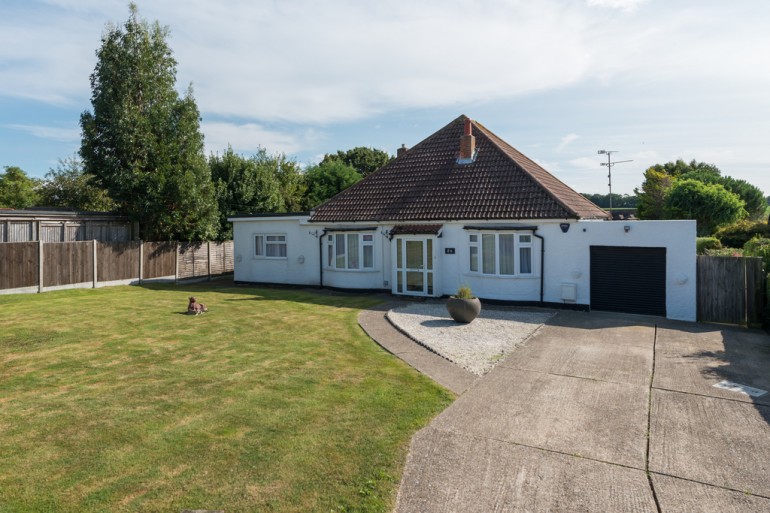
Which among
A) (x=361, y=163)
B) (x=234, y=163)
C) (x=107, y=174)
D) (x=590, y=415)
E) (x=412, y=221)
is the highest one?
(x=361, y=163)

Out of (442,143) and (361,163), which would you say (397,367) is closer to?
(442,143)

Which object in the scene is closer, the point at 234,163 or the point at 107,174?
the point at 107,174

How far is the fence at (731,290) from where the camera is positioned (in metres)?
12.5

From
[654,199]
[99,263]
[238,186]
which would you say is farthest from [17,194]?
[654,199]

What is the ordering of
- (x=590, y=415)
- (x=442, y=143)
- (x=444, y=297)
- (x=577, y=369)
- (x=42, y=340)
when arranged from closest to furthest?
1. (x=590, y=415)
2. (x=577, y=369)
3. (x=42, y=340)
4. (x=444, y=297)
5. (x=442, y=143)

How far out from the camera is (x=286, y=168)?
40250mm

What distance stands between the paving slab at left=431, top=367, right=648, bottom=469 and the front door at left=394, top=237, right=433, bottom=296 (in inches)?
365

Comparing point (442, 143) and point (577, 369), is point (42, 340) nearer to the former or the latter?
point (577, 369)

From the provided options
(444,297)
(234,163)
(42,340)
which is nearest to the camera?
(42,340)

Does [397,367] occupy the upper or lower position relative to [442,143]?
lower

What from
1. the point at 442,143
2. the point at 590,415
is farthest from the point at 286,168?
the point at 590,415

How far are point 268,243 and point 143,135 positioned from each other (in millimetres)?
7929

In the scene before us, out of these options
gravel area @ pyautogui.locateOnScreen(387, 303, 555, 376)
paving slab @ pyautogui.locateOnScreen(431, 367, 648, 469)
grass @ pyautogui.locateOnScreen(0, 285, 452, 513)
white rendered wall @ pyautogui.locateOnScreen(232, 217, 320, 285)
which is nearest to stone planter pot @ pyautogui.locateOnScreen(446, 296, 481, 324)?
gravel area @ pyautogui.locateOnScreen(387, 303, 555, 376)

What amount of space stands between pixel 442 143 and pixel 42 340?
15948 mm
